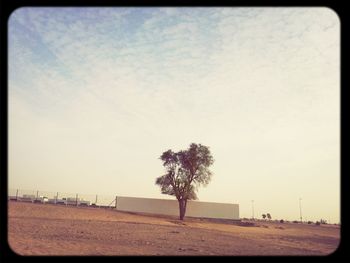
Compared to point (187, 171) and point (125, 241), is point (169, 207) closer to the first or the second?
point (187, 171)

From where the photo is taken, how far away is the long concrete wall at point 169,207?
5294cm

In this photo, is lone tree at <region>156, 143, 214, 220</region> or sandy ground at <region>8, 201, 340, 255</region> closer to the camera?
sandy ground at <region>8, 201, 340, 255</region>

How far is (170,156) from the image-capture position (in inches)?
1880

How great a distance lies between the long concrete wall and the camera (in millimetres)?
52938

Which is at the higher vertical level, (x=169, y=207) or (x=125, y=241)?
(x=125, y=241)

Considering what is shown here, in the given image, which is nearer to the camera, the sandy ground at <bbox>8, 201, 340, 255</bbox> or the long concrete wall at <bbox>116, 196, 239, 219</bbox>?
the sandy ground at <bbox>8, 201, 340, 255</bbox>

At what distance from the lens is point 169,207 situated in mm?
54375

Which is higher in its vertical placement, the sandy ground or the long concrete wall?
the sandy ground

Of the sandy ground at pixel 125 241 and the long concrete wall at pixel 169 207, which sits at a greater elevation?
the sandy ground at pixel 125 241

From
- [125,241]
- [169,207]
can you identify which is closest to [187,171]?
[169,207]
